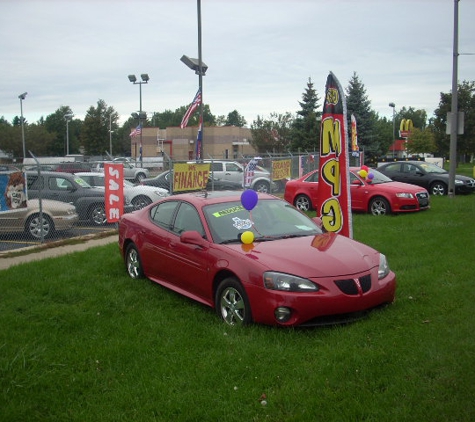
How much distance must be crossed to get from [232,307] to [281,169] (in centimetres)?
1490

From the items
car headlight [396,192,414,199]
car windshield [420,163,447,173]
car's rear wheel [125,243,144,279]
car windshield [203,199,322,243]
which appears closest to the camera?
car windshield [203,199,322,243]

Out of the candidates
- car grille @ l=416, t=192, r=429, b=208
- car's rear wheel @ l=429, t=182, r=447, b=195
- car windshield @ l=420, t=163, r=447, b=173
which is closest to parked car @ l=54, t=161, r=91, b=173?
car grille @ l=416, t=192, r=429, b=208

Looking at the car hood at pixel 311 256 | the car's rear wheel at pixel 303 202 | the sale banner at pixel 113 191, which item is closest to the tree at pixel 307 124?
the car's rear wheel at pixel 303 202

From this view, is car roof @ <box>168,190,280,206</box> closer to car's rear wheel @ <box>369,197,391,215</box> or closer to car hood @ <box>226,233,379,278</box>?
car hood @ <box>226,233,379,278</box>

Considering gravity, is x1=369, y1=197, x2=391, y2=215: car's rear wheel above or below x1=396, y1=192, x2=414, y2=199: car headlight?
below

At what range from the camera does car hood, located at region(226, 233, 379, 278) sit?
511 centimetres

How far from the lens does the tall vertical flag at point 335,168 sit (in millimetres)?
8133

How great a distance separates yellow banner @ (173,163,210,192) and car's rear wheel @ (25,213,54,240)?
351 cm

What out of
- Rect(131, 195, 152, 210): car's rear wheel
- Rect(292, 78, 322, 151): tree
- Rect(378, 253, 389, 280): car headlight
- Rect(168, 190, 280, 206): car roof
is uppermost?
Rect(292, 78, 322, 151): tree

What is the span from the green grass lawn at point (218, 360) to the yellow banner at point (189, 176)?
699cm

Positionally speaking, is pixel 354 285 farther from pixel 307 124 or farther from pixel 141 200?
pixel 307 124

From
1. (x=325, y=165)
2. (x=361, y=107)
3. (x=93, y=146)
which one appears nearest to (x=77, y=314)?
(x=325, y=165)

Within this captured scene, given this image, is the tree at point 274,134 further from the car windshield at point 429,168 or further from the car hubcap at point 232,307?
the car hubcap at point 232,307

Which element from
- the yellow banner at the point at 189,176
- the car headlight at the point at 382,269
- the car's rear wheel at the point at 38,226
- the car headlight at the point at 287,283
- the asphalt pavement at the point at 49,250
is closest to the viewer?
the car headlight at the point at 287,283
